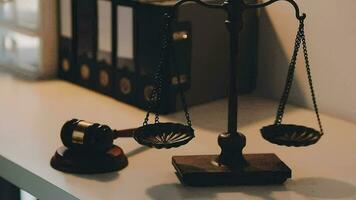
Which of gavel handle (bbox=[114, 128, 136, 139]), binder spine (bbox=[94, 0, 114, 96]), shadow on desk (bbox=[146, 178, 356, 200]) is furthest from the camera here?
binder spine (bbox=[94, 0, 114, 96])

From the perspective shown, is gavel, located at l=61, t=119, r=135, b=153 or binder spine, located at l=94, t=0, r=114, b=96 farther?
binder spine, located at l=94, t=0, r=114, b=96

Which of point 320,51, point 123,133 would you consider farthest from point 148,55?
point 320,51

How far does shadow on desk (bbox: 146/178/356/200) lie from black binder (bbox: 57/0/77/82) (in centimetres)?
70

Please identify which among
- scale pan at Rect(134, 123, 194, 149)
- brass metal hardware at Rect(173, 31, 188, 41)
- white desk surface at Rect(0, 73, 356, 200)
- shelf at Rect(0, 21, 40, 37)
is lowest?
white desk surface at Rect(0, 73, 356, 200)

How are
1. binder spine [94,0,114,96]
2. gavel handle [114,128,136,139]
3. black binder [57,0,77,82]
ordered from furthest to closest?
black binder [57,0,77,82] → binder spine [94,0,114,96] → gavel handle [114,128,136,139]

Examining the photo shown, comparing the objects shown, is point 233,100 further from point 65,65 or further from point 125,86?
point 65,65

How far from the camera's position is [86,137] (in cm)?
122

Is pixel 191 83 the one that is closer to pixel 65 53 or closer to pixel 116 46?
pixel 116 46

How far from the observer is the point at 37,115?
151 cm

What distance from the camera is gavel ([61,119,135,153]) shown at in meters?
1.22

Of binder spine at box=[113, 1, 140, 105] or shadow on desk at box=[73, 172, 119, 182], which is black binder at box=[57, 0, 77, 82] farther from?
shadow on desk at box=[73, 172, 119, 182]

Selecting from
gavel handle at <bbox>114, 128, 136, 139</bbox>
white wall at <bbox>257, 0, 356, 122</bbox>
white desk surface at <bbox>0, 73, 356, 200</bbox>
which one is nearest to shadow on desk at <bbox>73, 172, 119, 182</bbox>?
white desk surface at <bbox>0, 73, 356, 200</bbox>

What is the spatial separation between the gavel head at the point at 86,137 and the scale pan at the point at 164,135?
3.1 inches

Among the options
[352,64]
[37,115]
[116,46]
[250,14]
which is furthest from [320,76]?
[37,115]
